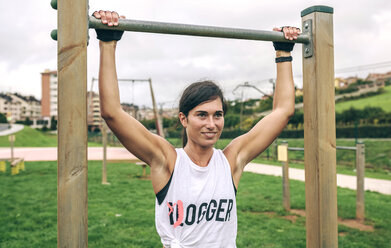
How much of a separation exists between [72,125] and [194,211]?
0.75 m

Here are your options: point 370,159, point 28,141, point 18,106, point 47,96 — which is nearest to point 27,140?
point 28,141

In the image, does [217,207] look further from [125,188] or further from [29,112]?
[29,112]

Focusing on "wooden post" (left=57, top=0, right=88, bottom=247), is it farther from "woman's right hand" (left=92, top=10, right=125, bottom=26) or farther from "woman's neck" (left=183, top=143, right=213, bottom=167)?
"woman's neck" (left=183, top=143, right=213, bottom=167)

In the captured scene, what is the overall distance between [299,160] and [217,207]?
1485cm

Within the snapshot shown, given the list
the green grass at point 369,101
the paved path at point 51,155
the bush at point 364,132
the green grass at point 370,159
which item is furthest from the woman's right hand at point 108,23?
the green grass at point 369,101

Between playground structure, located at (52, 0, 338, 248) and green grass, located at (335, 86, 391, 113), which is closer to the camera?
playground structure, located at (52, 0, 338, 248)

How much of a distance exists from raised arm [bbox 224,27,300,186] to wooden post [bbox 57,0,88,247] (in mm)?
867

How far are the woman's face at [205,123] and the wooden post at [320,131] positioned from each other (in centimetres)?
62

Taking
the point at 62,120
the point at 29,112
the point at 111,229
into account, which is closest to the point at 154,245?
the point at 111,229

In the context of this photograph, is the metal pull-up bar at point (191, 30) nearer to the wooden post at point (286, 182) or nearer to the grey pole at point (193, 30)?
the grey pole at point (193, 30)

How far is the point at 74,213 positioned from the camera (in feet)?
5.01

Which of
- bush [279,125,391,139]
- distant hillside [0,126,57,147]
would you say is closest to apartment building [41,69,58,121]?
distant hillside [0,126,57,147]

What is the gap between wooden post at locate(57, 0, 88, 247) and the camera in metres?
1.52

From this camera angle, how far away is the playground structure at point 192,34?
153 cm
